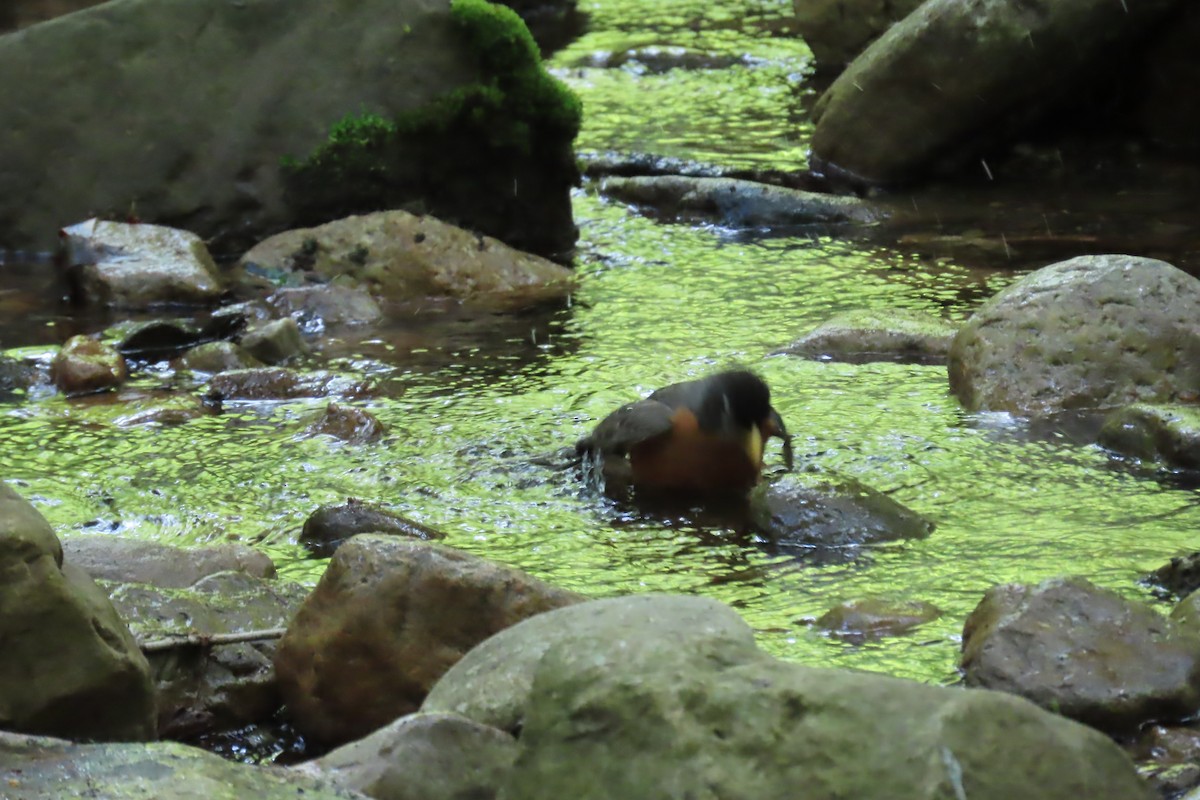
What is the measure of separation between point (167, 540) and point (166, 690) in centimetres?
→ 147

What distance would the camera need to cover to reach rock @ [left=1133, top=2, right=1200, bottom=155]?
34.8 ft

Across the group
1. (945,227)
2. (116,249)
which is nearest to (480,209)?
(116,249)

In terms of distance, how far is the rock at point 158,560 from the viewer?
4152 mm

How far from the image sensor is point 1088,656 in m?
3.32

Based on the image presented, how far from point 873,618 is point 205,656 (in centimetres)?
158

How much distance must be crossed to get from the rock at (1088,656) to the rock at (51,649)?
174 cm

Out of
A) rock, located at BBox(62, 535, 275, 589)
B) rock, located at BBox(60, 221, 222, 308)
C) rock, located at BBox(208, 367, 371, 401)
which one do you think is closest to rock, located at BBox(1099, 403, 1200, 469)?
rock, located at BBox(62, 535, 275, 589)

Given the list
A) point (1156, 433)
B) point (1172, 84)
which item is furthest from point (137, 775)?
point (1172, 84)

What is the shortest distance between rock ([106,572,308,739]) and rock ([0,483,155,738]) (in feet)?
1.61

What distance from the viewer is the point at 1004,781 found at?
2182 mm

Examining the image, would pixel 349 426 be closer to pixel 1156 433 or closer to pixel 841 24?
pixel 1156 433

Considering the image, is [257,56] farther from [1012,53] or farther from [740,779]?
[740,779]

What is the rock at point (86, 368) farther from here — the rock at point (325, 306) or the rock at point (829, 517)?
the rock at point (829, 517)

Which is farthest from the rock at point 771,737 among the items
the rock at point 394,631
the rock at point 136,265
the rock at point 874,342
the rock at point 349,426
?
the rock at point 136,265
